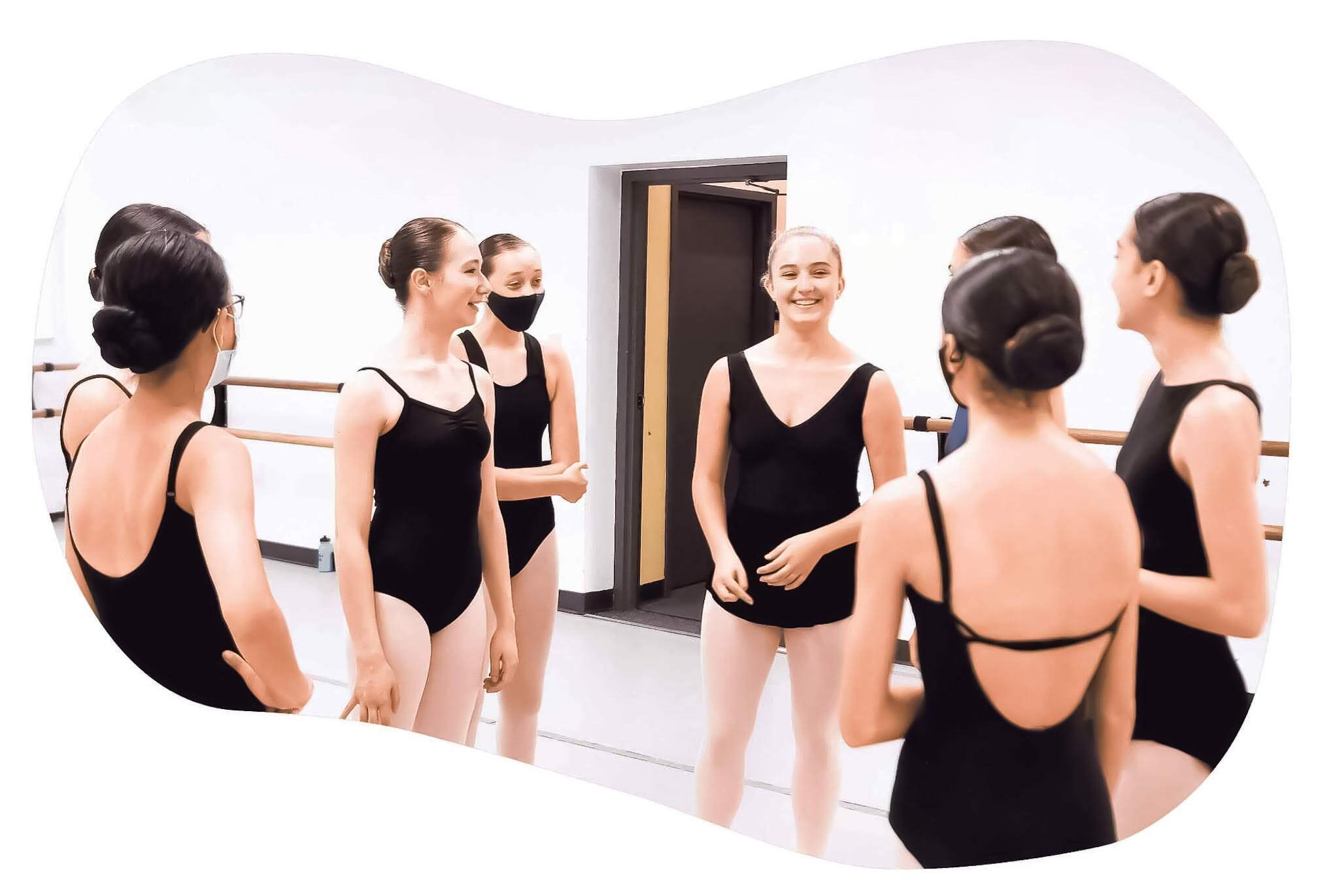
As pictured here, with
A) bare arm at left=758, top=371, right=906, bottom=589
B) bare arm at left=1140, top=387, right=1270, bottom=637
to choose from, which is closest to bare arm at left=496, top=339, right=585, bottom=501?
bare arm at left=758, top=371, right=906, bottom=589

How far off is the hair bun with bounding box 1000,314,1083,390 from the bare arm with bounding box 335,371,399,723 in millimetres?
1245

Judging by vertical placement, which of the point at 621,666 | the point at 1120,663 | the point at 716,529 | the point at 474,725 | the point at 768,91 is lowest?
the point at 474,725

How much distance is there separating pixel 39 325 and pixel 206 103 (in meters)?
0.69

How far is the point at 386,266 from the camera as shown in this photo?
97.0 inches

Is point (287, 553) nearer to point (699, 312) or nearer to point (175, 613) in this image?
point (175, 613)

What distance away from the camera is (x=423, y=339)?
2.38 meters

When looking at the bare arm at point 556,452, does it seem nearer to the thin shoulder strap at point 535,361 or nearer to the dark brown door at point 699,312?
the thin shoulder strap at point 535,361

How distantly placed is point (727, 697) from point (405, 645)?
2.32 ft

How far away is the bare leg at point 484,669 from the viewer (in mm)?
2461

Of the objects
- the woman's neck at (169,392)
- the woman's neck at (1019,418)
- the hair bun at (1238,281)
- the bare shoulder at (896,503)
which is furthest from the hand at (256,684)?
the hair bun at (1238,281)

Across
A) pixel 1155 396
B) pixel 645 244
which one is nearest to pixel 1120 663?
pixel 1155 396

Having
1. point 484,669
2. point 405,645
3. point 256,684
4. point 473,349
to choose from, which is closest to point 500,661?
point 484,669

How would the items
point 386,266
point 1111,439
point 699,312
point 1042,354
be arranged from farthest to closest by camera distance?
1. point 386,266
2. point 699,312
3. point 1111,439
4. point 1042,354

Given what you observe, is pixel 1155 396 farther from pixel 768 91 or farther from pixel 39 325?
pixel 39 325
